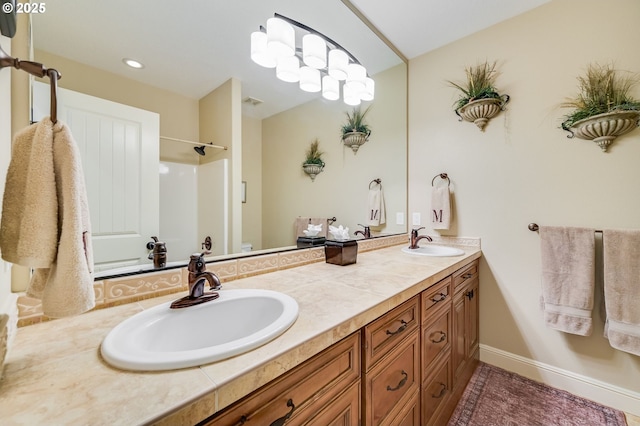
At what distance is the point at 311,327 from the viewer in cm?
66

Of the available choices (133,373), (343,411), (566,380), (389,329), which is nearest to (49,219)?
(133,373)

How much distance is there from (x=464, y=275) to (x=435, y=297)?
0.53m

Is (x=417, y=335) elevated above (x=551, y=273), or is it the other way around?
(x=551, y=273)

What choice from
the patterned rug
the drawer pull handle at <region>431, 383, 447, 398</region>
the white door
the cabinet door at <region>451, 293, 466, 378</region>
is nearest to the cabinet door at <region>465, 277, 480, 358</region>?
the cabinet door at <region>451, 293, 466, 378</region>

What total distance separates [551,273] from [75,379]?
215 cm

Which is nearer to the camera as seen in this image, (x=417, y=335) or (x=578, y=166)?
(x=417, y=335)

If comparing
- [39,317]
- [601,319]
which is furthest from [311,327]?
[601,319]

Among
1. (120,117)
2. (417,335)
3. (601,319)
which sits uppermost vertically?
(120,117)

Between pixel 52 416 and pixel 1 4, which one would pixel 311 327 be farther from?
pixel 1 4

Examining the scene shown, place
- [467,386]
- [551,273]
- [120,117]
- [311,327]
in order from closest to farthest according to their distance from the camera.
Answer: [311,327]
[120,117]
[551,273]
[467,386]

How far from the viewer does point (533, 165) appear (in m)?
1.68

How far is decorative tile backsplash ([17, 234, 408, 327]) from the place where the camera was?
0.67 meters

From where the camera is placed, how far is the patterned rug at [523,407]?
1.37 metres

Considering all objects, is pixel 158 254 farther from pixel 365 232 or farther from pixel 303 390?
pixel 365 232
